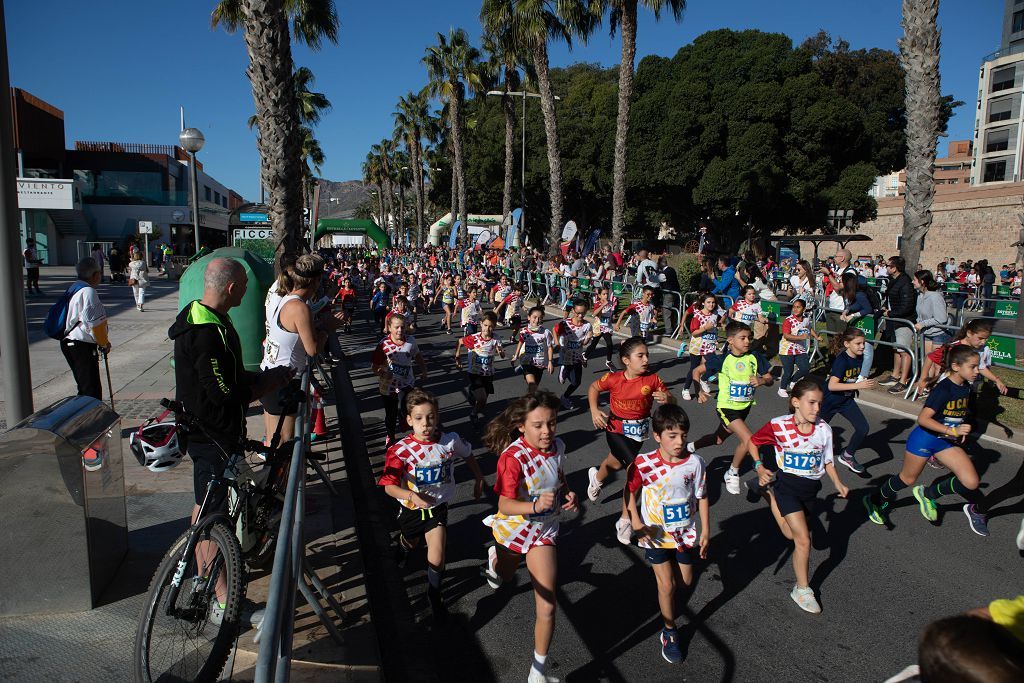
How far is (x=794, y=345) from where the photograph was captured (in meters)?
10.4

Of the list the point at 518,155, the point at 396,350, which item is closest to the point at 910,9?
the point at 396,350

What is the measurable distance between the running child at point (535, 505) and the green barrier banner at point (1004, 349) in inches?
351

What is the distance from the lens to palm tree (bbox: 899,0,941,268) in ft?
38.1

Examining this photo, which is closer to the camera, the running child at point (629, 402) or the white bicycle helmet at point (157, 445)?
the white bicycle helmet at point (157, 445)


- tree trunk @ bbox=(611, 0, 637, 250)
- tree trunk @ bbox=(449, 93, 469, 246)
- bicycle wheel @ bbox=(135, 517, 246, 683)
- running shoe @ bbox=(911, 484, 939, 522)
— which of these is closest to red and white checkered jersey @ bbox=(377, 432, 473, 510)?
bicycle wheel @ bbox=(135, 517, 246, 683)

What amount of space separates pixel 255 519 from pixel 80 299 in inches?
181

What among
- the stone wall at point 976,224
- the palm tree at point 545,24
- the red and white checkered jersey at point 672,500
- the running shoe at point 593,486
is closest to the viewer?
the red and white checkered jersey at point 672,500

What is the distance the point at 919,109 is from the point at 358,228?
28.3 m

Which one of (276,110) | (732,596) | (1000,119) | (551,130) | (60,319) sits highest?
(1000,119)

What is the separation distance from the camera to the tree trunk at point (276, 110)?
9984 mm

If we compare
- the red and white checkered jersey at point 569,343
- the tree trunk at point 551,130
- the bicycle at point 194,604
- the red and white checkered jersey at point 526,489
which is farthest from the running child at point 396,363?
the tree trunk at point 551,130

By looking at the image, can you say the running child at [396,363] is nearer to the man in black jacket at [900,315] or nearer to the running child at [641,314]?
the running child at [641,314]

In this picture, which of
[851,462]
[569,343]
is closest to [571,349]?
[569,343]

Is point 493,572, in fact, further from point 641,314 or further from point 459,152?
point 459,152
